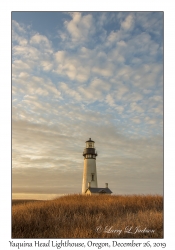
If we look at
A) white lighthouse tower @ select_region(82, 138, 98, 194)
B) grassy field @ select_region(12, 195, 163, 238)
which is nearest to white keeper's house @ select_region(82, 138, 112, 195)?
white lighthouse tower @ select_region(82, 138, 98, 194)

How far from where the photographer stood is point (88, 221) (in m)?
6.93

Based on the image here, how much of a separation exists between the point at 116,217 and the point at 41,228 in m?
2.30

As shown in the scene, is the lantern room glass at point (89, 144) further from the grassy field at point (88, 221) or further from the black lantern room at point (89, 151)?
the grassy field at point (88, 221)

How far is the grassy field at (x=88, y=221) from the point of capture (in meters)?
6.09

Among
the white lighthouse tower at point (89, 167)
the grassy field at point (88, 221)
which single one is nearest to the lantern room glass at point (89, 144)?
the white lighthouse tower at point (89, 167)

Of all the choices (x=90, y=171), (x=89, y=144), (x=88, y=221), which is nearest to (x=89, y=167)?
(x=90, y=171)

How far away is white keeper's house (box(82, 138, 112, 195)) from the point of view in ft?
73.2

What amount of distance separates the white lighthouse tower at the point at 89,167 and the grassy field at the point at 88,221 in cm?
1364

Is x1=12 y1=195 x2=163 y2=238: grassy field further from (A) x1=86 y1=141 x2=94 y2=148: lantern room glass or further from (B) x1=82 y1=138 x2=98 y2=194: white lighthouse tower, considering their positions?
(A) x1=86 y1=141 x2=94 y2=148: lantern room glass

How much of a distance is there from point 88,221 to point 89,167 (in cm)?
1632

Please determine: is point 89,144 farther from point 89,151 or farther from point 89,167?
point 89,167

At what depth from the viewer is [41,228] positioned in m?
6.75
